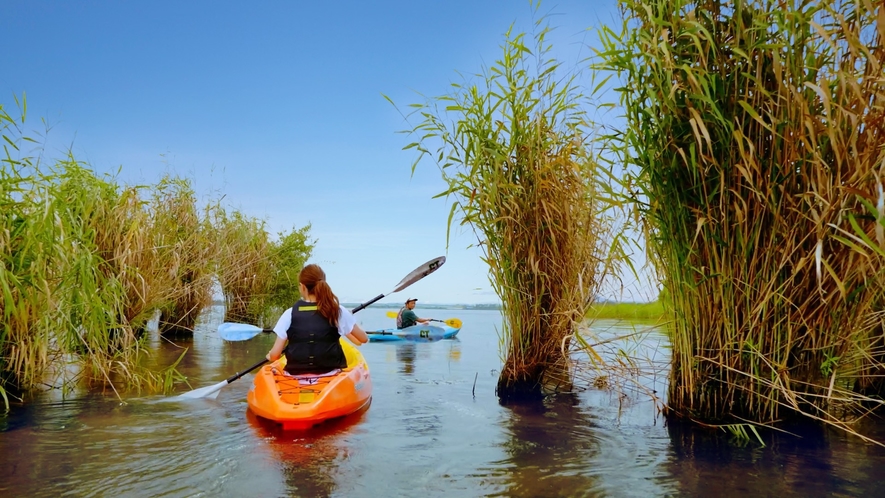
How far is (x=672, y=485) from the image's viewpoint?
11.5 ft

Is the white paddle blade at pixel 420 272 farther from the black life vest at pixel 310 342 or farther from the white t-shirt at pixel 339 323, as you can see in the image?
the black life vest at pixel 310 342

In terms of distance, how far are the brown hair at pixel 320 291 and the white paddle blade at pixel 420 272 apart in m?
1.89

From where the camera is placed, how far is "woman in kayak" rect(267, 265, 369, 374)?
528 cm

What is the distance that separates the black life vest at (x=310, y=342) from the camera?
529 centimetres

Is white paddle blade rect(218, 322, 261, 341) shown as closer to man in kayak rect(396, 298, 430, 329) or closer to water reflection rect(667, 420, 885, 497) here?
water reflection rect(667, 420, 885, 497)

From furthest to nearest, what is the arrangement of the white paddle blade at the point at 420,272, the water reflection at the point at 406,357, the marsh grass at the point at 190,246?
the marsh grass at the point at 190,246
the water reflection at the point at 406,357
the white paddle blade at the point at 420,272

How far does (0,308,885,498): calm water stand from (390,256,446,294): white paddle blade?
165 cm

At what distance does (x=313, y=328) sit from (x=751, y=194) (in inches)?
142

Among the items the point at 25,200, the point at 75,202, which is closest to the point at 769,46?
the point at 25,200

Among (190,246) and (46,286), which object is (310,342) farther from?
(190,246)

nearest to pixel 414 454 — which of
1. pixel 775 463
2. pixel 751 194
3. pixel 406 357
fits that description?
pixel 775 463

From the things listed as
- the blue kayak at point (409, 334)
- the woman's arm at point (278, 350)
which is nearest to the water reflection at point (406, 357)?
the blue kayak at point (409, 334)

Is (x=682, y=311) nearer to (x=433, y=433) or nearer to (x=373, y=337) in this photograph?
(x=433, y=433)

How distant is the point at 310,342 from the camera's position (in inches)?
211
